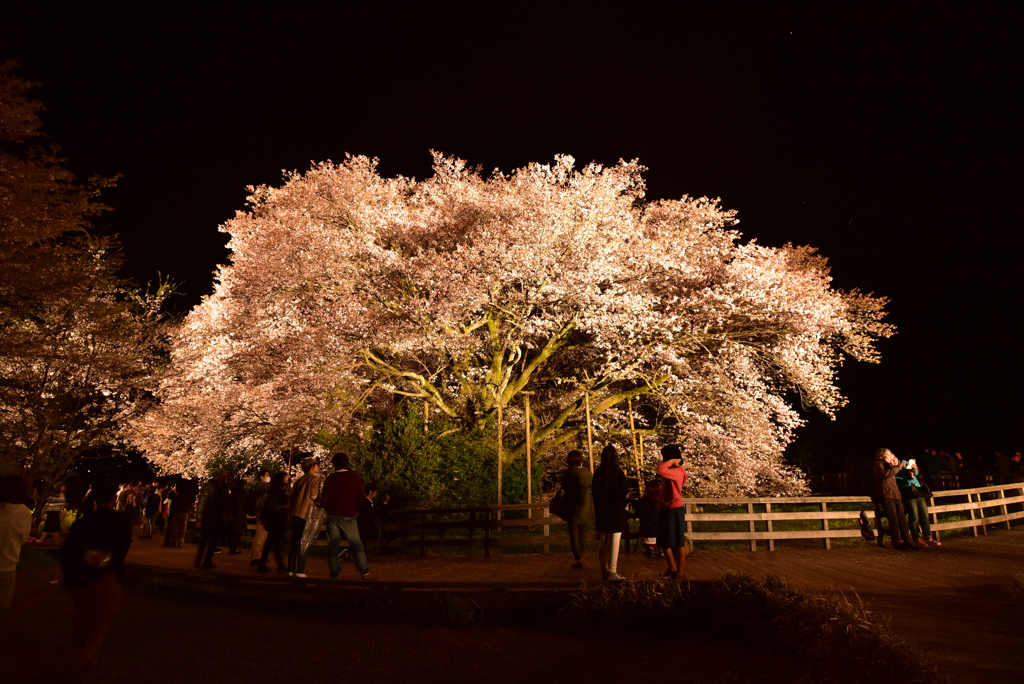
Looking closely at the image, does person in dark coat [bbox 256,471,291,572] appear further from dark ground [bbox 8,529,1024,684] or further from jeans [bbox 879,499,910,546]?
jeans [bbox 879,499,910,546]

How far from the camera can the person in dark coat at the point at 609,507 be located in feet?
25.4

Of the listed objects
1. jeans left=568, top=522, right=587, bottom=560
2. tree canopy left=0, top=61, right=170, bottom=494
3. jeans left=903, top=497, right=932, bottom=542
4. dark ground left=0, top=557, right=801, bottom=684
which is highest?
tree canopy left=0, top=61, right=170, bottom=494

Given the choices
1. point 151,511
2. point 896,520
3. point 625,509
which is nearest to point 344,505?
point 625,509

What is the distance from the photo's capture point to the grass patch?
14.3 feet

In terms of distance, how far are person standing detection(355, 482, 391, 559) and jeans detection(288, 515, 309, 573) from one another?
1301 millimetres

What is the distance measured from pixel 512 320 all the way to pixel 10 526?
1276cm

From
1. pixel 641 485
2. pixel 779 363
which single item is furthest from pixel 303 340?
pixel 779 363

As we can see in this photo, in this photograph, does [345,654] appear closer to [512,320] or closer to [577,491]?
[577,491]

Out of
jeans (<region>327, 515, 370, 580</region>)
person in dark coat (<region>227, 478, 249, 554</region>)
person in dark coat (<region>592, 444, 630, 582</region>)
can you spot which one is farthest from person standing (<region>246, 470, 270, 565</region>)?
person in dark coat (<region>592, 444, 630, 582</region>)

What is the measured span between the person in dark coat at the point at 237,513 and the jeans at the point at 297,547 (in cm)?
495

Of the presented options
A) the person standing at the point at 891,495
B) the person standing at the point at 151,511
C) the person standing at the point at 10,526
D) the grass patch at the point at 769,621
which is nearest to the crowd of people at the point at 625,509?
the grass patch at the point at 769,621

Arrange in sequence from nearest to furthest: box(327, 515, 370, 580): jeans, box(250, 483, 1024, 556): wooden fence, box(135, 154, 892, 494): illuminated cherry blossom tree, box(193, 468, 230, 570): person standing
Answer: box(327, 515, 370, 580): jeans, box(193, 468, 230, 570): person standing, box(250, 483, 1024, 556): wooden fence, box(135, 154, 892, 494): illuminated cherry blossom tree

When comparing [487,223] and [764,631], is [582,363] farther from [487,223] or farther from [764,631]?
[764,631]

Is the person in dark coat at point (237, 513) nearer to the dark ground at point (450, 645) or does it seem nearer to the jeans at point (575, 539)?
the dark ground at point (450, 645)
